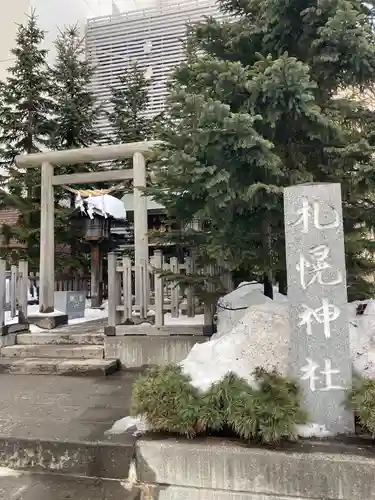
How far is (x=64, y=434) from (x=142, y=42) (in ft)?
56.7

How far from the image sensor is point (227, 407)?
8.96 feet

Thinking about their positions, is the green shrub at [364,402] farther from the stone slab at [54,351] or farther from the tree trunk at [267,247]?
the stone slab at [54,351]

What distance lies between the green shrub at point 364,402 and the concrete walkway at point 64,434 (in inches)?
62.6

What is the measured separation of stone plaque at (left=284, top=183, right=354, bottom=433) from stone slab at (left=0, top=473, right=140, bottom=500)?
56.4 inches

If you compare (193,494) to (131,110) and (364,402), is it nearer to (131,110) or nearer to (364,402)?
(364,402)

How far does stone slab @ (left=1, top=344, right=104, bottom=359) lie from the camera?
19.7ft

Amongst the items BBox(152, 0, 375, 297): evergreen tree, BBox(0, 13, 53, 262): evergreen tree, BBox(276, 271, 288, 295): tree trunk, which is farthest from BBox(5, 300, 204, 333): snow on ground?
BBox(0, 13, 53, 262): evergreen tree

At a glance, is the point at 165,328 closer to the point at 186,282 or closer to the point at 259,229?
the point at 186,282

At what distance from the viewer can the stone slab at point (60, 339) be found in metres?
6.33

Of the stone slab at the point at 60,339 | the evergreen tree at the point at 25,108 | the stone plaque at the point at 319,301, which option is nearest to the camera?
the stone plaque at the point at 319,301

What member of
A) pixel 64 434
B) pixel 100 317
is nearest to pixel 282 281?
pixel 64 434

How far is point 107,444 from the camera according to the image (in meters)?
2.97


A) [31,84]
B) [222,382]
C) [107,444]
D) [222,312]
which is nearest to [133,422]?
[107,444]

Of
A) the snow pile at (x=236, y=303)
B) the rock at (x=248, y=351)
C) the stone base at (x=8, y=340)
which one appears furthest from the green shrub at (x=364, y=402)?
the stone base at (x=8, y=340)
